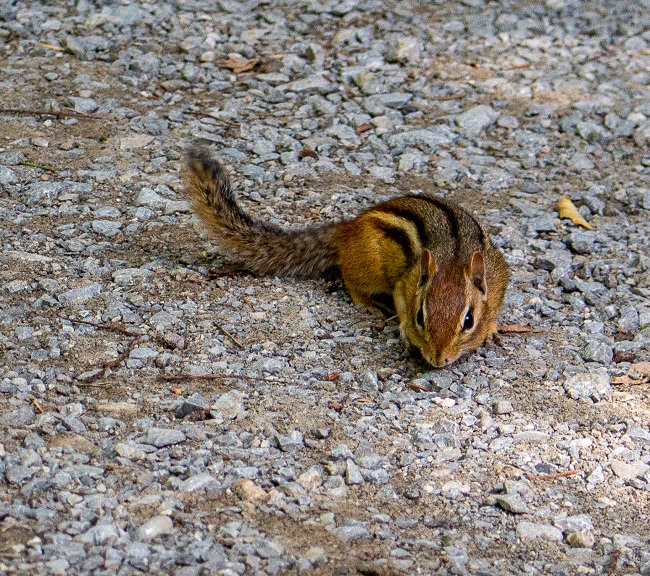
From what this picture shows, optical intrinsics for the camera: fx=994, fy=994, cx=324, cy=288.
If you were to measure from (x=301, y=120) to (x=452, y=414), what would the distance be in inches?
127

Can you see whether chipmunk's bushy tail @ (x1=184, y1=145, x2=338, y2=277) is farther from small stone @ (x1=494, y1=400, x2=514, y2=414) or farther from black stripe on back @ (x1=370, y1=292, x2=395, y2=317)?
small stone @ (x1=494, y1=400, x2=514, y2=414)

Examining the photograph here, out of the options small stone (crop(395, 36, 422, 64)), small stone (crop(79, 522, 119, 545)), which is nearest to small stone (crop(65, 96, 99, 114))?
small stone (crop(395, 36, 422, 64))

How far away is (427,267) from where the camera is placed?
4.78 metres

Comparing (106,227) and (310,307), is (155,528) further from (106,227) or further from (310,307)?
(106,227)

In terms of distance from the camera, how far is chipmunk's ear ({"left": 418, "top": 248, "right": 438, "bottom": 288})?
472cm

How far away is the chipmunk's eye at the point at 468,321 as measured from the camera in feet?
15.1

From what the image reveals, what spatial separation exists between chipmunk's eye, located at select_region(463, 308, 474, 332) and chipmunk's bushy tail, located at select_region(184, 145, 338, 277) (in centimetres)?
104

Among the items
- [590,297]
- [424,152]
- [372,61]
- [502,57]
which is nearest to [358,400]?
[590,297]

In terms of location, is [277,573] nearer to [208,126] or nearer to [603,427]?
[603,427]

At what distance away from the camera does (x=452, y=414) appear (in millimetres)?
4305

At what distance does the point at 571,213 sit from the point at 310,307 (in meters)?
2.05

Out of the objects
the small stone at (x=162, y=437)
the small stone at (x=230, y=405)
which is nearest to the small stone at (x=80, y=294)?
the small stone at (x=230, y=405)

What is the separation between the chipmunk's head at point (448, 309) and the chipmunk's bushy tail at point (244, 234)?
75cm

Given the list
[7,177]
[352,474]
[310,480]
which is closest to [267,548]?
[310,480]
